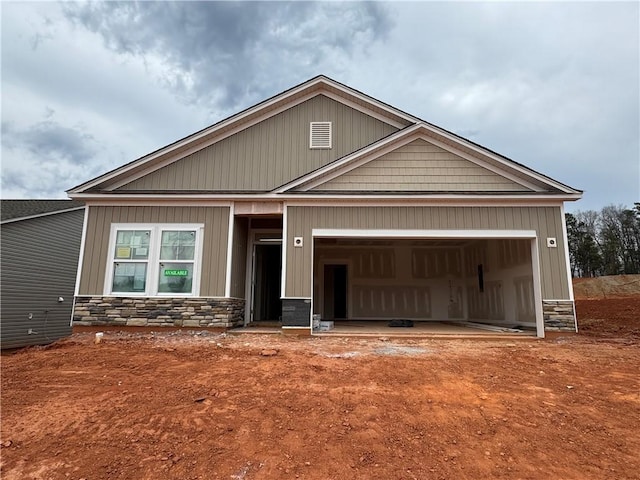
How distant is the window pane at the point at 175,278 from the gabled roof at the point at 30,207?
7292mm

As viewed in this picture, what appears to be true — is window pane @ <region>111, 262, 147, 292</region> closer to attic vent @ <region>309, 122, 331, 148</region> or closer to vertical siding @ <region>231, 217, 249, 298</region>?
vertical siding @ <region>231, 217, 249, 298</region>

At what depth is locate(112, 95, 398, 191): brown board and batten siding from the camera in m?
10.4

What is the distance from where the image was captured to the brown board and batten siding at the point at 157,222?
927 centimetres

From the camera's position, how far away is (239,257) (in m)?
10.1

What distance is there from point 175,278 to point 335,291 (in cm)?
629

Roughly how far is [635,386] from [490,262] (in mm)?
7498

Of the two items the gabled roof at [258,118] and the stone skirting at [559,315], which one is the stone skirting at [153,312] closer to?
the gabled roof at [258,118]

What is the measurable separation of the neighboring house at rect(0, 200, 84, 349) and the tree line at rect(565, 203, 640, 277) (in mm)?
39245

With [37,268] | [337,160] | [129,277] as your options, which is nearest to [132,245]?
[129,277]

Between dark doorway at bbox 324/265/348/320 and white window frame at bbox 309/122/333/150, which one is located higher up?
white window frame at bbox 309/122/333/150

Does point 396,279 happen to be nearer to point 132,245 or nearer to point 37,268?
point 132,245

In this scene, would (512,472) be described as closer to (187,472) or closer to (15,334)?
(187,472)

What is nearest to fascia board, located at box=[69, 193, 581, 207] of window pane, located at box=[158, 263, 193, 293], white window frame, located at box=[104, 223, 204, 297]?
white window frame, located at box=[104, 223, 204, 297]

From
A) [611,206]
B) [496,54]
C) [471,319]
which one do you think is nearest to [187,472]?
[471,319]
